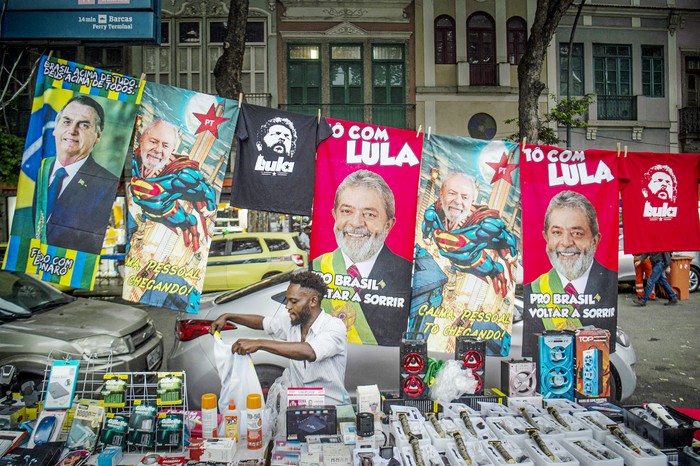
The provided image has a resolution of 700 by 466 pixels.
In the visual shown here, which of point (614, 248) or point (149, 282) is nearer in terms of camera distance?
point (149, 282)

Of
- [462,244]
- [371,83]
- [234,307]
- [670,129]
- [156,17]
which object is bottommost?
[234,307]

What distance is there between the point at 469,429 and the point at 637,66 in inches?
801

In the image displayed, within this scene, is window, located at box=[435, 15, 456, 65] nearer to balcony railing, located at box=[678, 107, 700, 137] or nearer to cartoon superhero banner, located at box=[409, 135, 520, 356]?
balcony railing, located at box=[678, 107, 700, 137]

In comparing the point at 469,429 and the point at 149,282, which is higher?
the point at 149,282

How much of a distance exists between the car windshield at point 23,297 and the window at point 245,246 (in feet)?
20.3

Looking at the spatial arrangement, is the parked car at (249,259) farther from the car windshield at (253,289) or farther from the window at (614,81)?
the window at (614,81)

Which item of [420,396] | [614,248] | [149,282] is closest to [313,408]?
[420,396]

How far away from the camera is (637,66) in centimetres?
1956

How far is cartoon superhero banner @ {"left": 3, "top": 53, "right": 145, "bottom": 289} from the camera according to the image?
13.6 feet

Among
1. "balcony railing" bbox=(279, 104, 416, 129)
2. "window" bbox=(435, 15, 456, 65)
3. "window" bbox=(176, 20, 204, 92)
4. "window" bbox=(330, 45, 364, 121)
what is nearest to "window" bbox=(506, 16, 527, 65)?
"window" bbox=(435, 15, 456, 65)

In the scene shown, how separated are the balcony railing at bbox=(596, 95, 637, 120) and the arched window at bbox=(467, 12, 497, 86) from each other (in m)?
4.19

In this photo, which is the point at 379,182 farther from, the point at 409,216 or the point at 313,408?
the point at 313,408

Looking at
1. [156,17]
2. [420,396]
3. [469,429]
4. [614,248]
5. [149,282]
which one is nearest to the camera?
[469,429]

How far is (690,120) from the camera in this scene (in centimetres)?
1973
